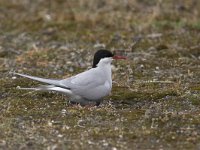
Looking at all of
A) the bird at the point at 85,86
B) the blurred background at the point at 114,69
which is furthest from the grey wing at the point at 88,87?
the blurred background at the point at 114,69

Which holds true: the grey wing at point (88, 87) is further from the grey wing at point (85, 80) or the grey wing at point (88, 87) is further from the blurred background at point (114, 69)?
the blurred background at point (114, 69)

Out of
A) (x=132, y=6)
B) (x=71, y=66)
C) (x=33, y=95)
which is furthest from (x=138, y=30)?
(x=33, y=95)

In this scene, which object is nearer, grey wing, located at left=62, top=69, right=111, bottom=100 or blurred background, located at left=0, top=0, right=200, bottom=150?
blurred background, located at left=0, top=0, right=200, bottom=150

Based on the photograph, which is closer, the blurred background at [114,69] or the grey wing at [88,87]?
the blurred background at [114,69]

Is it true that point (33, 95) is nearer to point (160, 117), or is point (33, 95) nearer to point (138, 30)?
point (160, 117)

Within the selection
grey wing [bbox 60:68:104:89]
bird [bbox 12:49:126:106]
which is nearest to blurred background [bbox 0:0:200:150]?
bird [bbox 12:49:126:106]

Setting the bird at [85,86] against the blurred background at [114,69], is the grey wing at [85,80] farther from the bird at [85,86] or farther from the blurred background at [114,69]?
the blurred background at [114,69]

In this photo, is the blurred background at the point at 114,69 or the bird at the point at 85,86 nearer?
the blurred background at the point at 114,69

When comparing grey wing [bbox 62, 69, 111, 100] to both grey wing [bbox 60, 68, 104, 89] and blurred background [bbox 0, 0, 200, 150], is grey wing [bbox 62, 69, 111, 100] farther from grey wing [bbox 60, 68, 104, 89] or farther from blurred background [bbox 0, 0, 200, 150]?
blurred background [bbox 0, 0, 200, 150]

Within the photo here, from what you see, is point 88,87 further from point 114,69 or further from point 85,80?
point 114,69

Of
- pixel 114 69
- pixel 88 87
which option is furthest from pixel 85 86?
pixel 114 69

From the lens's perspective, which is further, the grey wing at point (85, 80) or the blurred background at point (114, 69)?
the grey wing at point (85, 80)

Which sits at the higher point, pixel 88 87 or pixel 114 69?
pixel 114 69

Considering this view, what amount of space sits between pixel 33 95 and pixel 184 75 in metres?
2.71
